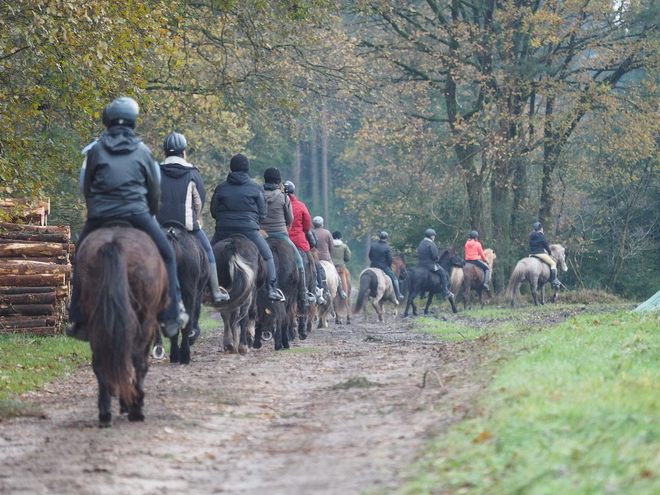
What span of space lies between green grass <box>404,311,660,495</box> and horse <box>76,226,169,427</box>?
2564 millimetres

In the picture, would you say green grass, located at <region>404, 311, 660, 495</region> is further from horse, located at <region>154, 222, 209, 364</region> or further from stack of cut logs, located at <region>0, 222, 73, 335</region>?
stack of cut logs, located at <region>0, 222, 73, 335</region>

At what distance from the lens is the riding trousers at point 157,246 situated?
7.88 metres

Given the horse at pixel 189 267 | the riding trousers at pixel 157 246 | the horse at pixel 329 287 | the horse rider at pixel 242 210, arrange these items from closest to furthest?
1. the riding trousers at pixel 157 246
2. the horse at pixel 189 267
3. the horse rider at pixel 242 210
4. the horse at pixel 329 287

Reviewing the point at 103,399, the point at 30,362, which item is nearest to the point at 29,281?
the point at 30,362

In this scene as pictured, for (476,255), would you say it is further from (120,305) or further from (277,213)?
(120,305)

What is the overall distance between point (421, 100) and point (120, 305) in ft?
94.7

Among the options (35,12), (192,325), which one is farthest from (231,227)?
(35,12)

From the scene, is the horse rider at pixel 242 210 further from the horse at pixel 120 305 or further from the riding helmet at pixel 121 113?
the horse at pixel 120 305

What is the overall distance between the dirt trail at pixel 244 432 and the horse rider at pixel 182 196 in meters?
1.33

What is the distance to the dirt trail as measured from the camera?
18.7ft

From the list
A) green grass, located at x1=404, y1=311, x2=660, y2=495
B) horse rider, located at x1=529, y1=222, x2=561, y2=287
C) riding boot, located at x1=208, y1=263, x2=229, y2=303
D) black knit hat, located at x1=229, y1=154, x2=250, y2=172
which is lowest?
horse rider, located at x1=529, y1=222, x2=561, y2=287

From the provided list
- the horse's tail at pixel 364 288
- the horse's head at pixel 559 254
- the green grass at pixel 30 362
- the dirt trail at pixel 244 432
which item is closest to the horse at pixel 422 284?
the horse's tail at pixel 364 288

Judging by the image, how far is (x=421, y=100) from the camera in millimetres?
35312

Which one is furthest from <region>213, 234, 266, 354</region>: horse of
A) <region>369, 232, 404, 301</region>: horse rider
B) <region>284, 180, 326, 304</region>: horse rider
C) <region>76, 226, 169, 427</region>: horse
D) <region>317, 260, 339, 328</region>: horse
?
<region>369, 232, 404, 301</region>: horse rider
